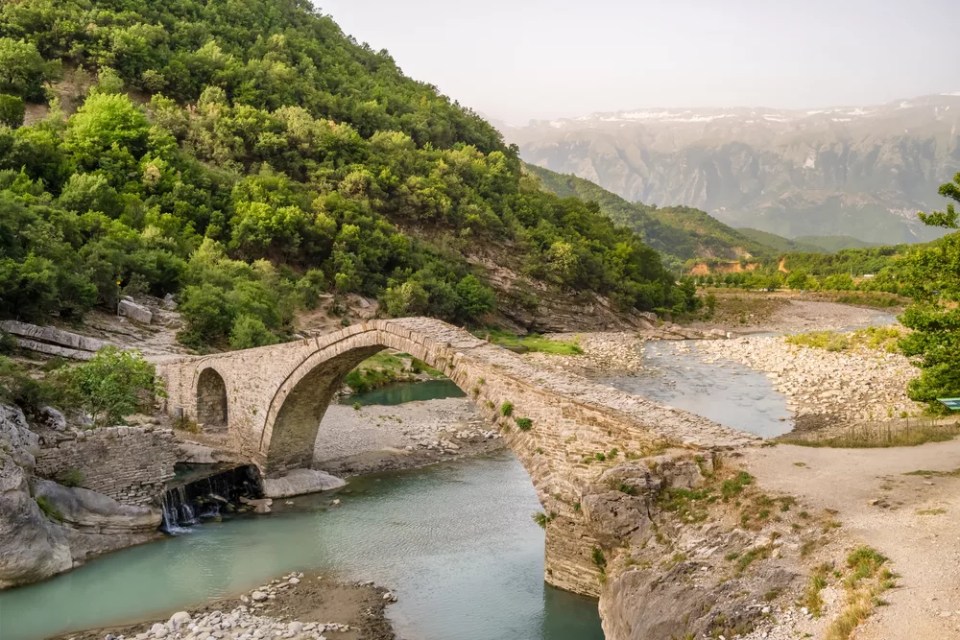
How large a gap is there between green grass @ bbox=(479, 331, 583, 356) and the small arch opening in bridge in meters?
18.8

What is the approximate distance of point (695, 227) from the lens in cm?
13662

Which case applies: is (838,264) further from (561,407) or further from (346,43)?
(561,407)

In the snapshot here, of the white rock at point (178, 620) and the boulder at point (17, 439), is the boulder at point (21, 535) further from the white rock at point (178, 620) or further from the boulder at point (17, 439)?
the white rock at point (178, 620)

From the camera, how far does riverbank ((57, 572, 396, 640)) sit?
892 centimetres

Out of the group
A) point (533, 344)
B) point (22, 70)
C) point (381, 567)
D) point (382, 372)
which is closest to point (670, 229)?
point (533, 344)

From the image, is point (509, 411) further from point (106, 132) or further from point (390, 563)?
point (106, 132)

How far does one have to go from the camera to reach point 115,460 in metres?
11.6

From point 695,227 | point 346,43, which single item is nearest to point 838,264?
point 695,227

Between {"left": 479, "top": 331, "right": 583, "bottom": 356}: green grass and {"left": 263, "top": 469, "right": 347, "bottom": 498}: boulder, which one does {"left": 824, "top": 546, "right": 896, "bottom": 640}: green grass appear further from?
{"left": 479, "top": 331, "right": 583, "bottom": 356}: green grass

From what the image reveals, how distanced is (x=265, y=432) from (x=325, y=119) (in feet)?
109

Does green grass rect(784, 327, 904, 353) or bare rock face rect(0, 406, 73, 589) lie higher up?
bare rock face rect(0, 406, 73, 589)

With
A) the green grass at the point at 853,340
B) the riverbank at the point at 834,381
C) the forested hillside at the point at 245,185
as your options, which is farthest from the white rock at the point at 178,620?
the green grass at the point at 853,340

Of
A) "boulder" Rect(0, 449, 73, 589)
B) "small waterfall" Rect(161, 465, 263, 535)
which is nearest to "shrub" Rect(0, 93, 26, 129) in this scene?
"small waterfall" Rect(161, 465, 263, 535)

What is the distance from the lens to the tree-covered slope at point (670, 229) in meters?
121
